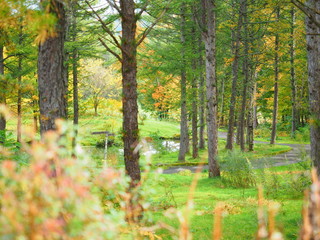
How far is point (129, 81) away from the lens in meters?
4.88

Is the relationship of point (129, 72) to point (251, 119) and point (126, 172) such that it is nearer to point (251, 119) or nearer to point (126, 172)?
point (126, 172)

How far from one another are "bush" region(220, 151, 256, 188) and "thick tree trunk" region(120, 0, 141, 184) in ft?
17.0

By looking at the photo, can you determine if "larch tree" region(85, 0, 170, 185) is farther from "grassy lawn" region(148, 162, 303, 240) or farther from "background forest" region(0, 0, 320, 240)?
"grassy lawn" region(148, 162, 303, 240)

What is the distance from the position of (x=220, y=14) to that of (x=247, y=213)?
14174 mm

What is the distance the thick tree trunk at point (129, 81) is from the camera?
4828 mm

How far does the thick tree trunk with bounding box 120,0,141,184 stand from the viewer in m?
4.83

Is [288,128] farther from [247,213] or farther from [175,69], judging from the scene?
[247,213]

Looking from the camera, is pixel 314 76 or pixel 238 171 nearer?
pixel 314 76

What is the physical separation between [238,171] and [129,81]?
6.12 meters

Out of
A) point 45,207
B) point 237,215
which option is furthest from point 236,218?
point 45,207

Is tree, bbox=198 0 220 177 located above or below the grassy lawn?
above

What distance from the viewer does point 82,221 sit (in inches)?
54.1

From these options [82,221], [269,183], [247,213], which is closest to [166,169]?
[269,183]

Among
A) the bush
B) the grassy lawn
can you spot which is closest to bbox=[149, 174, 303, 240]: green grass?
the grassy lawn
